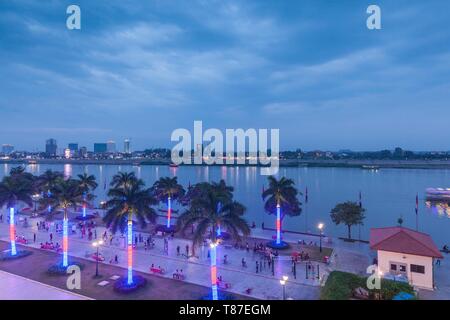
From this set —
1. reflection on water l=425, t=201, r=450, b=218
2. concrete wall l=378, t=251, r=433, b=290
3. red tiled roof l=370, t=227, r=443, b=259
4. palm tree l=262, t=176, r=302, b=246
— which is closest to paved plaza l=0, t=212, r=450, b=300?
concrete wall l=378, t=251, r=433, b=290

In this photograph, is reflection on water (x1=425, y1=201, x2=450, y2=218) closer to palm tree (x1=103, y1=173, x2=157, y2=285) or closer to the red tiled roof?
the red tiled roof

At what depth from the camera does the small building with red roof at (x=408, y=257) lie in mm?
23547

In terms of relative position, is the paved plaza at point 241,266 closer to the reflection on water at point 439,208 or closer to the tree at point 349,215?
the tree at point 349,215

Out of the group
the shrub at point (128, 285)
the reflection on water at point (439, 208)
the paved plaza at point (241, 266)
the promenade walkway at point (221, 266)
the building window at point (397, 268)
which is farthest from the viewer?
the reflection on water at point (439, 208)

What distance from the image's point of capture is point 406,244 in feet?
80.3

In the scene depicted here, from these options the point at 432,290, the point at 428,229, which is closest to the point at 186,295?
the point at 432,290

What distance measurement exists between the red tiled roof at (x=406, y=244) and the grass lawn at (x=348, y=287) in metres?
5.83

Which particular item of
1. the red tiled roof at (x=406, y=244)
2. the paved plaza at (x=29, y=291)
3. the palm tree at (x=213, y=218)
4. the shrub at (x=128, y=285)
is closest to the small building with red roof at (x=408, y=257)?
the red tiled roof at (x=406, y=244)

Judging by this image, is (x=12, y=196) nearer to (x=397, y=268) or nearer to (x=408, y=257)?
(x=397, y=268)

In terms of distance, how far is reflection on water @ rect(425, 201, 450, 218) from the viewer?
6843 centimetres

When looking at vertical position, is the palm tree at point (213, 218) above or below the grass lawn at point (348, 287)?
above

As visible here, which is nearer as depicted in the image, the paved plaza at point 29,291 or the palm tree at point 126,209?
the paved plaza at point 29,291

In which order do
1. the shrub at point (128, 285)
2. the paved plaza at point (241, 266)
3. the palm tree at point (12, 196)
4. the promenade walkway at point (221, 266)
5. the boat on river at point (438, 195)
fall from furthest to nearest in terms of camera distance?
the boat on river at point (438, 195), the palm tree at point (12, 196), the paved plaza at point (241, 266), the promenade walkway at point (221, 266), the shrub at point (128, 285)

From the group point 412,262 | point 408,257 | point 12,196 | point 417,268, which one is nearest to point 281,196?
point 408,257
